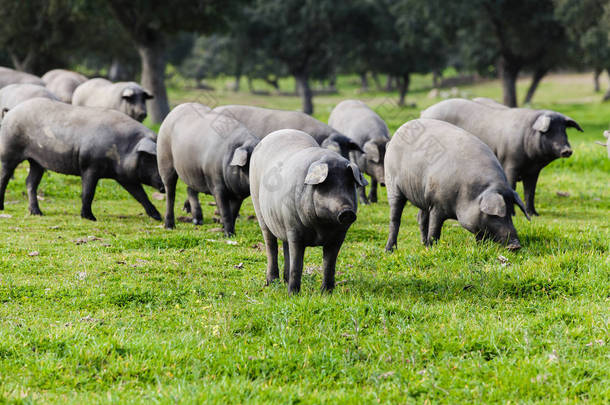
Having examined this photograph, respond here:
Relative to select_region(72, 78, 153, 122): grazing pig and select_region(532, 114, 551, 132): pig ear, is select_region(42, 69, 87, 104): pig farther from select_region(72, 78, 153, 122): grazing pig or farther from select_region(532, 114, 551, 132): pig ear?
select_region(532, 114, 551, 132): pig ear

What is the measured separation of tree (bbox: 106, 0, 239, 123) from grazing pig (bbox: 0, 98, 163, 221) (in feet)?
47.9

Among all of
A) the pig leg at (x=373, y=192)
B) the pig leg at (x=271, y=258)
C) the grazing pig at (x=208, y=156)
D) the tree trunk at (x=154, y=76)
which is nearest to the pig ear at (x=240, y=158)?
the grazing pig at (x=208, y=156)

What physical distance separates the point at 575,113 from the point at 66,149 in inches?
1185

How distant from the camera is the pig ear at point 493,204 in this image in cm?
743

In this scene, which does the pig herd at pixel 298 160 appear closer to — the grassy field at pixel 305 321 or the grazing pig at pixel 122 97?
the grazing pig at pixel 122 97

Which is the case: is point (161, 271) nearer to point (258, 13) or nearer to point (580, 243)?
point (580, 243)

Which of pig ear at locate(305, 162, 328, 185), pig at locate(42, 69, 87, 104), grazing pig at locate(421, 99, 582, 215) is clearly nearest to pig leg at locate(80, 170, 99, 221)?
pig ear at locate(305, 162, 328, 185)

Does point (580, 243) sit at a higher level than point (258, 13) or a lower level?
lower

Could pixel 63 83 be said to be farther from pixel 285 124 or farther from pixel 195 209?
pixel 195 209

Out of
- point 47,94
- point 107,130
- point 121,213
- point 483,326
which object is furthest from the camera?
point 47,94

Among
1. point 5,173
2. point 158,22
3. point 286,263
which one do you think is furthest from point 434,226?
point 158,22

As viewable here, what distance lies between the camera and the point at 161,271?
753 cm

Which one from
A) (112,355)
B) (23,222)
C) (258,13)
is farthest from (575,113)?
(112,355)

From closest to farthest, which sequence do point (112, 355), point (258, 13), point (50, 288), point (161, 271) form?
1. point (112, 355)
2. point (50, 288)
3. point (161, 271)
4. point (258, 13)
